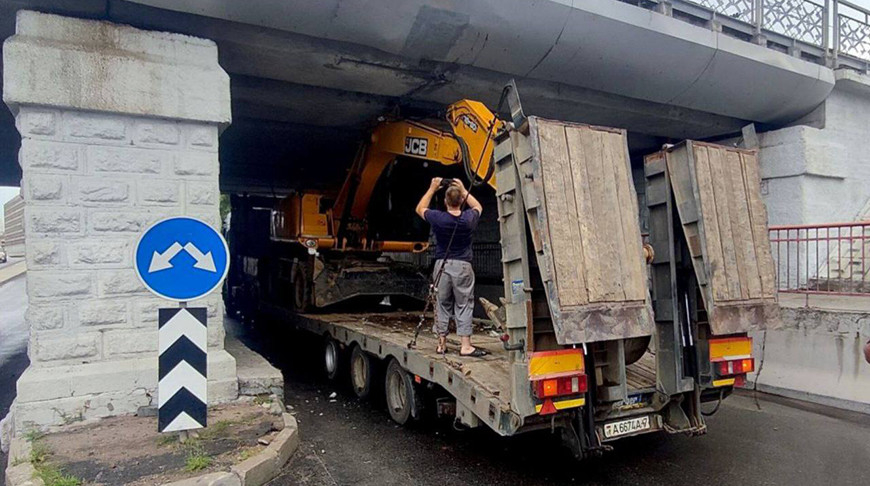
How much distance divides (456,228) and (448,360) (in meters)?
1.32

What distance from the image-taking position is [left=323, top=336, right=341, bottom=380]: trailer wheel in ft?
25.4

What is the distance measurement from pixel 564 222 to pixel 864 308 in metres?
5.54

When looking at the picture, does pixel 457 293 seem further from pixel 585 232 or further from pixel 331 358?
pixel 331 358

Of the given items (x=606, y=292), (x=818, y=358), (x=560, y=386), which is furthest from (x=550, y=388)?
(x=818, y=358)

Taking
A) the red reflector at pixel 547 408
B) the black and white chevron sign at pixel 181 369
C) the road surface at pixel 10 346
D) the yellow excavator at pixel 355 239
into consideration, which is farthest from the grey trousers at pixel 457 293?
the road surface at pixel 10 346

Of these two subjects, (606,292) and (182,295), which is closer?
(606,292)

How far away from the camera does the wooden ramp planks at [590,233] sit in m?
3.63

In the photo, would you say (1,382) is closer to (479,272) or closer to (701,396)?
→ (701,396)

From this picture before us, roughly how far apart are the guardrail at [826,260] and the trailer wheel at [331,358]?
6.50m

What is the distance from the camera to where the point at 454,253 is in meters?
5.62

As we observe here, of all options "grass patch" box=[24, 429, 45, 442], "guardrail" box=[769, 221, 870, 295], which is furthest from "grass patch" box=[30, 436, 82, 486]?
"guardrail" box=[769, 221, 870, 295]

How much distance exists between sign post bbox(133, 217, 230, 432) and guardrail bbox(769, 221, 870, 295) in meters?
7.38

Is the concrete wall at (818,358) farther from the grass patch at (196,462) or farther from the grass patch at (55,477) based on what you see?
the grass patch at (55,477)

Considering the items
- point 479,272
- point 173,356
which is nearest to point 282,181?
point 479,272
